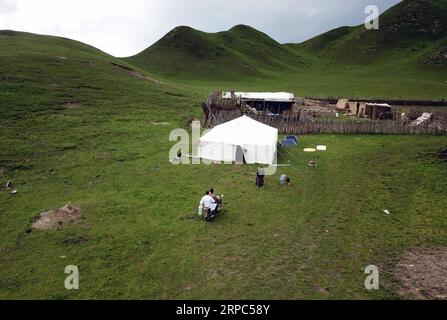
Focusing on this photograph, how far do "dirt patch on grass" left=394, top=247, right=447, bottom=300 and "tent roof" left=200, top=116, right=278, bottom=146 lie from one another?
1113 cm

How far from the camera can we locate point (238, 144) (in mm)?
21594

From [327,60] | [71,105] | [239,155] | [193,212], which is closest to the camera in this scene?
[193,212]

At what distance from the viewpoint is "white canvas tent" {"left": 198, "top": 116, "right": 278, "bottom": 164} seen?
21.3m

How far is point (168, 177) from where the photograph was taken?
1927cm

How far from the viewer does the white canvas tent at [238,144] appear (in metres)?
21.3

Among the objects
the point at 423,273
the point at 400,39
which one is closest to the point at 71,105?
the point at 423,273

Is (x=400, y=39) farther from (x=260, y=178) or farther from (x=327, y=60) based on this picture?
(x=260, y=178)

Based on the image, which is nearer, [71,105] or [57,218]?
[57,218]

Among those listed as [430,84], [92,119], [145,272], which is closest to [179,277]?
[145,272]

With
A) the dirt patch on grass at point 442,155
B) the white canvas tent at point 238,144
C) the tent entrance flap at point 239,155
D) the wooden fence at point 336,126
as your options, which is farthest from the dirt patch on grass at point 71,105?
the dirt patch on grass at point 442,155

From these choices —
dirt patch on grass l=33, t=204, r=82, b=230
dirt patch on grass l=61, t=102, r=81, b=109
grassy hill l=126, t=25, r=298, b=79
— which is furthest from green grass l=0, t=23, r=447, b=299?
grassy hill l=126, t=25, r=298, b=79

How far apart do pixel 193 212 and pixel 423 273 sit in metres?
8.26

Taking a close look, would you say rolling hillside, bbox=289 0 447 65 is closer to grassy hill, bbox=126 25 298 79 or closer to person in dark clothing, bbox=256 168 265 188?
grassy hill, bbox=126 25 298 79

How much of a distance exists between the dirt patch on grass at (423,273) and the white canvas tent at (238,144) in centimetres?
1069
